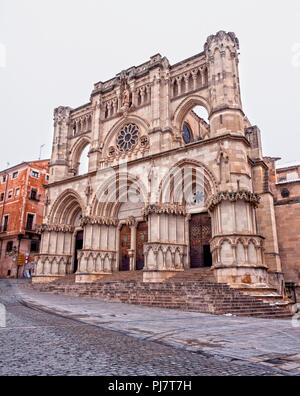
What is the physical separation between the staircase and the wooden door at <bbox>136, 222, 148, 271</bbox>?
3.07m

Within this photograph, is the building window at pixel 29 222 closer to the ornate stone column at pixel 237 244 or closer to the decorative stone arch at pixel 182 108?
the decorative stone arch at pixel 182 108

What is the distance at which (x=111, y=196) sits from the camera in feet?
76.6

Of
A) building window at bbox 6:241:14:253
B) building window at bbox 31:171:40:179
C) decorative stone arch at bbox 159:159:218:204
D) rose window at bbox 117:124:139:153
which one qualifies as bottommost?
building window at bbox 6:241:14:253

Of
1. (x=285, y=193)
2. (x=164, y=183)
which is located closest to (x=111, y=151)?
(x=164, y=183)

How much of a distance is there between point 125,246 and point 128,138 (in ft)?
27.2

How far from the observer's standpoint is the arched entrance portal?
19.0 meters

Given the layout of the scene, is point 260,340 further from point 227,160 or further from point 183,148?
point 183,148

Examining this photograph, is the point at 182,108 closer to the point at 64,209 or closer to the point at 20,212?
the point at 64,209

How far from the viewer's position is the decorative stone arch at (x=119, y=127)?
926 inches

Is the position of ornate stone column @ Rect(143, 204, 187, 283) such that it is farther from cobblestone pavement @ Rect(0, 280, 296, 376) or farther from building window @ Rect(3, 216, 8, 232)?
building window @ Rect(3, 216, 8, 232)

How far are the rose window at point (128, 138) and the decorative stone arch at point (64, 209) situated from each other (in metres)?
5.72

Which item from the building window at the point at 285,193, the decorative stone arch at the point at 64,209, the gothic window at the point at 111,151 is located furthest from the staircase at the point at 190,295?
the building window at the point at 285,193

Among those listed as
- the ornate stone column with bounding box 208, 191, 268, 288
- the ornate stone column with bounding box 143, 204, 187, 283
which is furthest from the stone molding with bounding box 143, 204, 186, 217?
the ornate stone column with bounding box 208, 191, 268, 288

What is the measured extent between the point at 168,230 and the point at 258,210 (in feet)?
20.9
